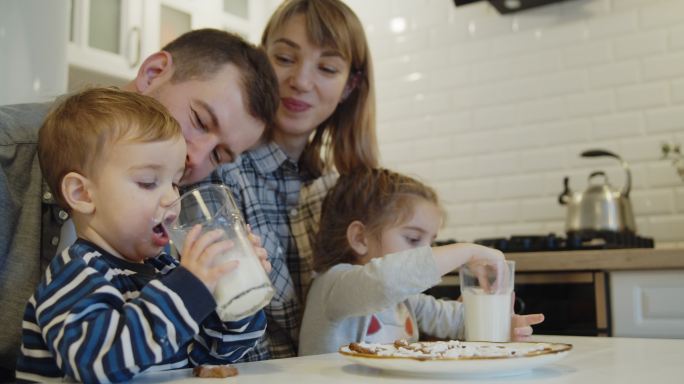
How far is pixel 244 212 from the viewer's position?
1.69 metres

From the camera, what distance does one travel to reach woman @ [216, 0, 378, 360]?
1704 mm

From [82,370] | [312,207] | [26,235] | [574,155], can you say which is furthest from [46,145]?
[574,155]

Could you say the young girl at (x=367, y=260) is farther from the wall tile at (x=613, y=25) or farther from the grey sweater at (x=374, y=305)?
the wall tile at (x=613, y=25)

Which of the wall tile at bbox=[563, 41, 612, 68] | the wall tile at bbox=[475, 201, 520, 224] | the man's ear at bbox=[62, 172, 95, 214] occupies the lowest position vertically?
the man's ear at bbox=[62, 172, 95, 214]

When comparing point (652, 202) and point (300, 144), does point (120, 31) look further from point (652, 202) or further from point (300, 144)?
point (652, 202)

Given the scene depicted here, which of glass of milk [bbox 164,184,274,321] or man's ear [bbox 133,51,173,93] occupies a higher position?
man's ear [bbox 133,51,173,93]

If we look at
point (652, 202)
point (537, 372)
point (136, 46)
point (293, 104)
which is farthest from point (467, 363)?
point (136, 46)

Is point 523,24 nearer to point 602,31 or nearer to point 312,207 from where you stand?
point 602,31

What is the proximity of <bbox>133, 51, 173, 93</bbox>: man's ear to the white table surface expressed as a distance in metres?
0.68

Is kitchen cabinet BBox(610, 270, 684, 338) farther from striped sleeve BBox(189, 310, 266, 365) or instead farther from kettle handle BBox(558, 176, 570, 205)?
striped sleeve BBox(189, 310, 266, 365)

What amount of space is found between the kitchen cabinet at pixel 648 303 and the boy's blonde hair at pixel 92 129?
1.66 meters

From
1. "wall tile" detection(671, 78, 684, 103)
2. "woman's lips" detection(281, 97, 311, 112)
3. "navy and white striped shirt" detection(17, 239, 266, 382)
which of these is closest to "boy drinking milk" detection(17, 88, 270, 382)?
"navy and white striped shirt" detection(17, 239, 266, 382)

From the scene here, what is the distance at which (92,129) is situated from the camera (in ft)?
3.19

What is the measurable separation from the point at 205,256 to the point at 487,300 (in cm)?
51
